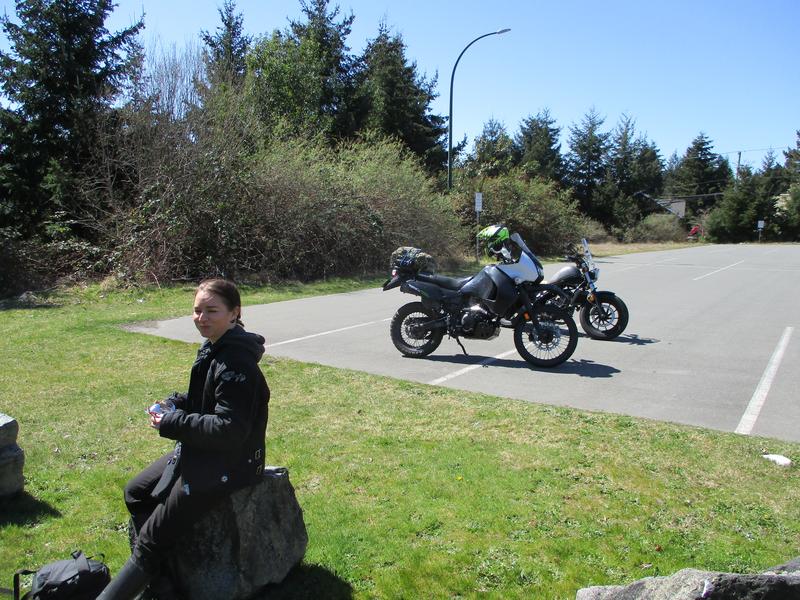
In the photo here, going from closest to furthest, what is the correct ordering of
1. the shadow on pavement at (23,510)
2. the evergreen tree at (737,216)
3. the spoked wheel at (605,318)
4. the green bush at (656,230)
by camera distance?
the shadow on pavement at (23,510)
the spoked wheel at (605,318)
the green bush at (656,230)
the evergreen tree at (737,216)

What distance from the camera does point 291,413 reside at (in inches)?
233

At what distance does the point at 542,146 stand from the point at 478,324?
2047 inches

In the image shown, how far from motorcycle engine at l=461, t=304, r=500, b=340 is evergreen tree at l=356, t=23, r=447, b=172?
27416 mm

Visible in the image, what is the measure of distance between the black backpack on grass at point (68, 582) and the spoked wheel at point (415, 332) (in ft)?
19.7

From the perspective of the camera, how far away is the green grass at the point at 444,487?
3.33m

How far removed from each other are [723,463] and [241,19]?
144ft

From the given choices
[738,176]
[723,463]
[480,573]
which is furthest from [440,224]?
[738,176]

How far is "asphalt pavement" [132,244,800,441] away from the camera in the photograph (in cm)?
655

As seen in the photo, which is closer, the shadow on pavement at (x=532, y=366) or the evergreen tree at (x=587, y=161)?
the shadow on pavement at (x=532, y=366)

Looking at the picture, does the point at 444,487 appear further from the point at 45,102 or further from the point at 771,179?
the point at 771,179

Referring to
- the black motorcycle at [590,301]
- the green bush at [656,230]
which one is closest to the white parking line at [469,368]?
the black motorcycle at [590,301]

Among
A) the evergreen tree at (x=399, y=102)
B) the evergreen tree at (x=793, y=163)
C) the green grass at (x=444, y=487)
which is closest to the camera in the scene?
the green grass at (x=444, y=487)

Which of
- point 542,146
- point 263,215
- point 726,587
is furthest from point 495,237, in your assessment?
point 542,146

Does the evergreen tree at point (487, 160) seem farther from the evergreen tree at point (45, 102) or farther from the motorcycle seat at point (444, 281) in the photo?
the motorcycle seat at point (444, 281)
